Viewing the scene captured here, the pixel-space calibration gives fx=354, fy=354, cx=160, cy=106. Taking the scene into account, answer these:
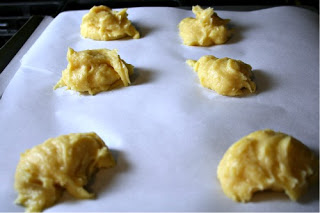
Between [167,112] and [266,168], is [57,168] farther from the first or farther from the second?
[266,168]

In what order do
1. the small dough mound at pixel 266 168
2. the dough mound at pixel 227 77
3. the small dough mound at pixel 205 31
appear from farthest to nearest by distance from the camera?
1. the small dough mound at pixel 205 31
2. the dough mound at pixel 227 77
3. the small dough mound at pixel 266 168

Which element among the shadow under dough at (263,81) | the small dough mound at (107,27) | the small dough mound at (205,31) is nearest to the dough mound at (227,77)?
the shadow under dough at (263,81)

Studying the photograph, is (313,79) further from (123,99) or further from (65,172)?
(65,172)

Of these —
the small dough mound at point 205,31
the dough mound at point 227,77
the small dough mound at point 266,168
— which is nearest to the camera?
the small dough mound at point 266,168

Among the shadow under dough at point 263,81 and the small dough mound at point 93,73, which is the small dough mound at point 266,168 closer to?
the shadow under dough at point 263,81

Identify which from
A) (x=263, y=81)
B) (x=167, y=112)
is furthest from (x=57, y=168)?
(x=263, y=81)

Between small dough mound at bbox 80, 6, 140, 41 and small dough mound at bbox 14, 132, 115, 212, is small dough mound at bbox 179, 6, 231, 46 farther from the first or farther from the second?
small dough mound at bbox 14, 132, 115, 212
